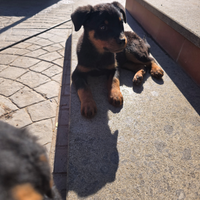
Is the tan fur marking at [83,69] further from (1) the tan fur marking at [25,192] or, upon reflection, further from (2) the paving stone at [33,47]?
(2) the paving stone at [33,47]

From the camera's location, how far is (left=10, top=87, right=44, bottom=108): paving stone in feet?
9.66

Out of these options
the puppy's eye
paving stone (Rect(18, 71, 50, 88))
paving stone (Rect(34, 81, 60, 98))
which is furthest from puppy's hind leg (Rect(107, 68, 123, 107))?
paving stone (Rect(18, 71, 50, 88))

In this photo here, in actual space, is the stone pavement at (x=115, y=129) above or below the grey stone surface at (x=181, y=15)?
below

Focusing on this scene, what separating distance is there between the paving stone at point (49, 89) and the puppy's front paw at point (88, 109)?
123 centimetres

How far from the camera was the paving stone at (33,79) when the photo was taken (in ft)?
11.0

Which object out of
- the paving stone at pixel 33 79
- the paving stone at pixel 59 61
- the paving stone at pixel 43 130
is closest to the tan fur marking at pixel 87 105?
the paving stone at pixel 43 130

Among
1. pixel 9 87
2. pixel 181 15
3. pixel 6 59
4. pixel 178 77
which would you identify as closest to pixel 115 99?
pixel 178 77

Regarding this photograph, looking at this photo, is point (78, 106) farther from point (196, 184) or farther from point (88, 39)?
point (196, 184)

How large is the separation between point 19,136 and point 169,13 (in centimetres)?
381

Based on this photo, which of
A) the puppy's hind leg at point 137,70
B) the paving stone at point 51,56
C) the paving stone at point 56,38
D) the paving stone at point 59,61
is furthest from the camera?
the paving stone at point 56,38

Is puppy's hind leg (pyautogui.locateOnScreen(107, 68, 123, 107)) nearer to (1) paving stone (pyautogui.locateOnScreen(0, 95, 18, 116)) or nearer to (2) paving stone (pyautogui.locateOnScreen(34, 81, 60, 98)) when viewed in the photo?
(2) paving stone (pyautogui.locateOnScreen(34, 81, 60, 98))

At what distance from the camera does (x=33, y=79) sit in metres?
3.47

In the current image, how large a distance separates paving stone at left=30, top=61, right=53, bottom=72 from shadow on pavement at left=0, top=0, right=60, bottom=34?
289 cm

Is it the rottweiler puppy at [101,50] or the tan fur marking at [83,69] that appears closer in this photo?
the rottweiler puppy at [101,50]
